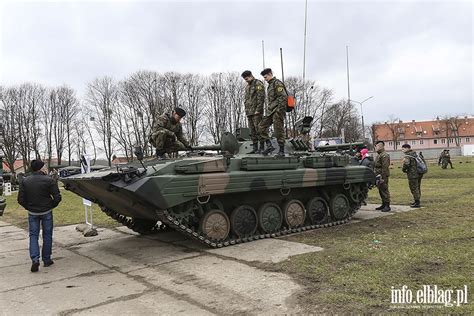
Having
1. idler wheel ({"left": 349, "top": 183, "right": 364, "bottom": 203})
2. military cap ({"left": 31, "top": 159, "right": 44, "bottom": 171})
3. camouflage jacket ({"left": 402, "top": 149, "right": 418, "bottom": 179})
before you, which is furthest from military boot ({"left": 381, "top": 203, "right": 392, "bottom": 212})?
military cap ({"left": 31, "top": 159, "right": 44, "bottom": 171})

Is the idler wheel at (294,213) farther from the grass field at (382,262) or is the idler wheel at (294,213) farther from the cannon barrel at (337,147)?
the cannon barrel at (337,147)

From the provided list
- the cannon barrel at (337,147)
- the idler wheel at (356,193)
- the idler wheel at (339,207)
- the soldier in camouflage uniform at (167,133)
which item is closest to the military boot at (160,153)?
the soldier in camouflage uniform at (167,133)

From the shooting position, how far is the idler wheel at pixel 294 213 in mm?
9008

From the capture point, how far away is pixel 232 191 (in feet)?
25.4

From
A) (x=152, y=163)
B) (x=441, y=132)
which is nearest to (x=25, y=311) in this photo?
(x=152, y=163)

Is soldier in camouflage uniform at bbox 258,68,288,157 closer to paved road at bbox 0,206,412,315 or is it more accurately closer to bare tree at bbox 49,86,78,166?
paved road at bbox 0,206,412,315

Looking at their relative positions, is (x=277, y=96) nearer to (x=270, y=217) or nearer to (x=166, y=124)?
(x=166, y=124)

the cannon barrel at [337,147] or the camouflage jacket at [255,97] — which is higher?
the camouflage jacket at [255,97]

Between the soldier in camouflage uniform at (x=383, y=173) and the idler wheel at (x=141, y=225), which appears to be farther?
the soldier in camouflage uniform at (x=383, y=173)

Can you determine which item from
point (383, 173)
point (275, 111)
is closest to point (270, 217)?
point (275, 111)

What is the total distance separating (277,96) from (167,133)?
234cm

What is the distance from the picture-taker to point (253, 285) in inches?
211

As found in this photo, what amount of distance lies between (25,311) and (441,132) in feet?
311

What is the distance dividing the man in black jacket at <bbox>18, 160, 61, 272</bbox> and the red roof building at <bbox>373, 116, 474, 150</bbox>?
84884 mm
